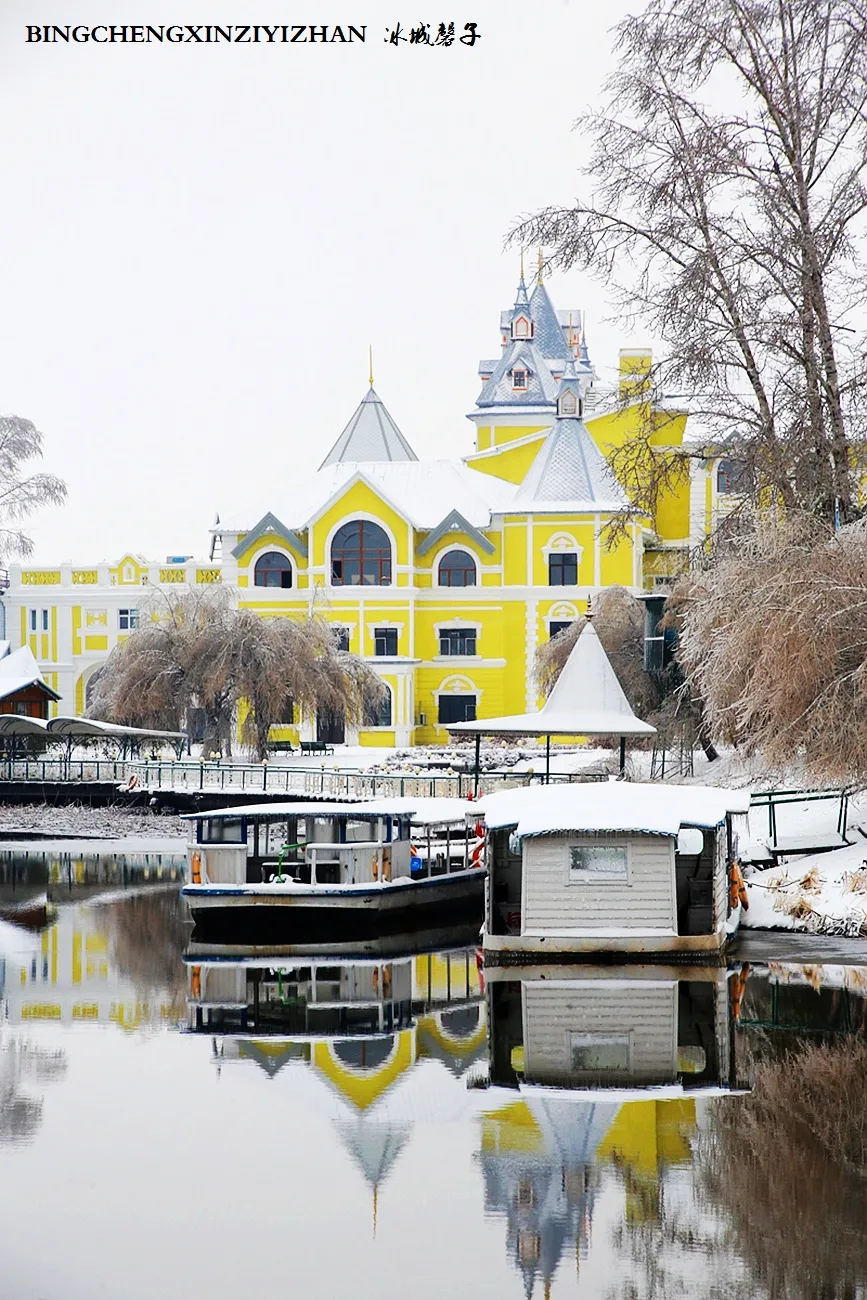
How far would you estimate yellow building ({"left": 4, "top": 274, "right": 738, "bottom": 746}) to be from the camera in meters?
59.0

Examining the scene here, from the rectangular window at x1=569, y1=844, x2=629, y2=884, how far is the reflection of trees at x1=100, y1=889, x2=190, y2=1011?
14.5ft

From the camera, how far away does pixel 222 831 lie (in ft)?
78.5

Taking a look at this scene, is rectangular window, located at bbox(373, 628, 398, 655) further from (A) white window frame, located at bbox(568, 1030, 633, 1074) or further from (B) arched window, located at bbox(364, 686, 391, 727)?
(A) white window frame, located at bbox(568, 1030, 633, 1074)

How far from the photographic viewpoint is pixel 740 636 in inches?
904

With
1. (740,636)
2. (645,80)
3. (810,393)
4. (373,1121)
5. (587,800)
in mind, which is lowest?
(373,1121)

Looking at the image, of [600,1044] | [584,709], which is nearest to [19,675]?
[584,709]

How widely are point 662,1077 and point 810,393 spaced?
41.7 feet

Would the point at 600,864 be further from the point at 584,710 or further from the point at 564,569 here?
the point at 564,569

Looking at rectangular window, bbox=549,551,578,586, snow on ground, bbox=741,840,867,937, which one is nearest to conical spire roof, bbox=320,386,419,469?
rectangular window, bbox=549,551,578,586

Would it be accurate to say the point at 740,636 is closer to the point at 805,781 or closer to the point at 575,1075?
the point at 805,781

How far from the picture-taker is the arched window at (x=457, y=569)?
199ft

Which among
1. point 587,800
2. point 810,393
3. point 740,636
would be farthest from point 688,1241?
point 810,393

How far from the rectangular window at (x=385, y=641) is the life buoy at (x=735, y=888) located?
3750 cm

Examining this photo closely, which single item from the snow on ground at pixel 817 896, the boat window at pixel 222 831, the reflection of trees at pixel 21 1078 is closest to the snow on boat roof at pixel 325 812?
the boat window at pixel 222 831
